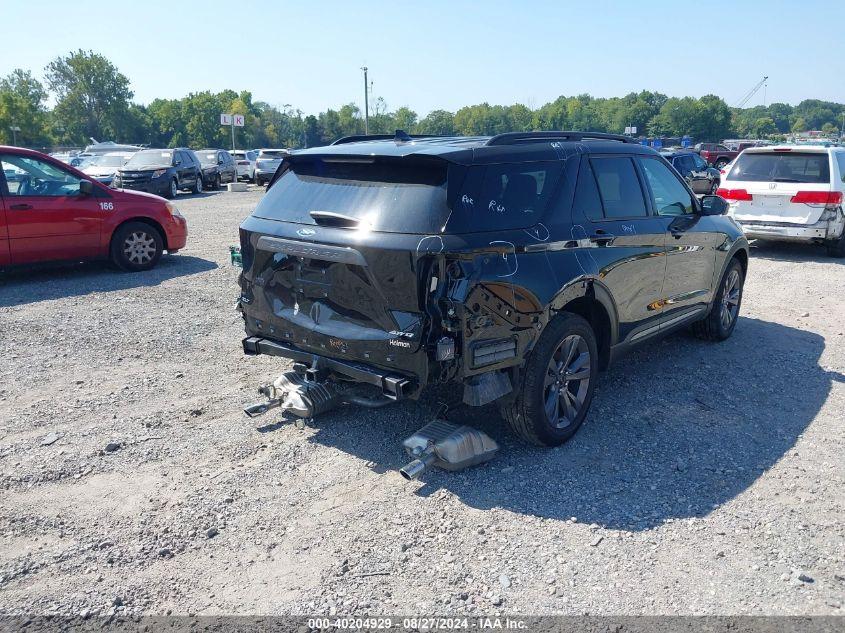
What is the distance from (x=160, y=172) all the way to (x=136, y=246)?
14079mm

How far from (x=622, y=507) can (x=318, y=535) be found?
166 centimetres

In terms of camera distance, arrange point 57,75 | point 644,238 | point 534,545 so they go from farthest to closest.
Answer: point 57,75 → point 644,238 → point 534,545

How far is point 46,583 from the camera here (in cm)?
332

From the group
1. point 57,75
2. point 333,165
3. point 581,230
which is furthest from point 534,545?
point 57,75

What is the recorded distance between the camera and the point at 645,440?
480cm

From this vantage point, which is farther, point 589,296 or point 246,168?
point 246,168

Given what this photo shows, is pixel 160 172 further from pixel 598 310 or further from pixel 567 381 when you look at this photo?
pixel 567 381

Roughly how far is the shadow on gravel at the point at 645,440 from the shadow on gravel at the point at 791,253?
236 inches

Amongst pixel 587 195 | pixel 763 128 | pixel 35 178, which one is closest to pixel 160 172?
pixel 35 178

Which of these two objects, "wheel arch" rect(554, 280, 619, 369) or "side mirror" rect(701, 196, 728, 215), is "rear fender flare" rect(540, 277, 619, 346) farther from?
"side mirror" rect(701, 196, 728, 215)

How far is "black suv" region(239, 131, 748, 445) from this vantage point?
392 centimetres

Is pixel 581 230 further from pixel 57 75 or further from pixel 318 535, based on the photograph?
pixel 57 75

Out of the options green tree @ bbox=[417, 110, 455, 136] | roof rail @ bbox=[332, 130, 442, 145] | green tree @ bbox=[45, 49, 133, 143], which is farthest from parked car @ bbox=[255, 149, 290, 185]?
green tree @ bbox=[45, 49, 133, 143]

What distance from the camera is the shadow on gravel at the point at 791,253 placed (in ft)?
38.6
